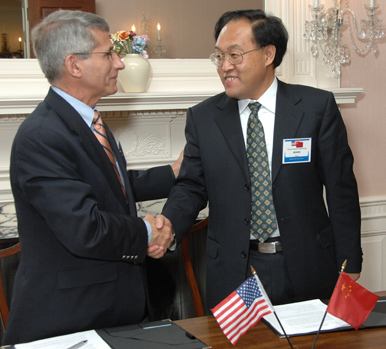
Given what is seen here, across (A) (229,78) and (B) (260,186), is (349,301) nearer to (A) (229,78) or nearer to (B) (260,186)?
(B) (260,186)

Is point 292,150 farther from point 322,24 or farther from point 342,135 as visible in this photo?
point 322,24

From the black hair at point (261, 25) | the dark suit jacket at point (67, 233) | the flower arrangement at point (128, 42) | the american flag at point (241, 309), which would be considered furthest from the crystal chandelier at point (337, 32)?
the american flag at point (241, 309)

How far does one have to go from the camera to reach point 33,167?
6.05 ft

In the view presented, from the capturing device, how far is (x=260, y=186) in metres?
2.26

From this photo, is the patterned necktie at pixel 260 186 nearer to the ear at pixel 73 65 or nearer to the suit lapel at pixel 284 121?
the suit lapel at pixel 284 121

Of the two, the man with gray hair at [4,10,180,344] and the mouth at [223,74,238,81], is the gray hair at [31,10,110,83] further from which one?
the mouth at [223,74,238,81]

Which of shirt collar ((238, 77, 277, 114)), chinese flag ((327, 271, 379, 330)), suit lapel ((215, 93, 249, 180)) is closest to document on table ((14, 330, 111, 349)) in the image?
chinese flag ((327, 271, 379, 330))

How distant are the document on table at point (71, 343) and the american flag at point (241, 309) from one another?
0.36m

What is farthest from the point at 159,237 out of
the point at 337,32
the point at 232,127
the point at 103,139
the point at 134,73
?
the point at 337,32

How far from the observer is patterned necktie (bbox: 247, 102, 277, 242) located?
2.24 m

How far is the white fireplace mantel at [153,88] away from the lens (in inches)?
120

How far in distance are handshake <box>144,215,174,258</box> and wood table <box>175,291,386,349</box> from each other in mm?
516

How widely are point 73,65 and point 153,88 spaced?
54.7 inches

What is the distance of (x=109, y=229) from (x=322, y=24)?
2310 millimetres
